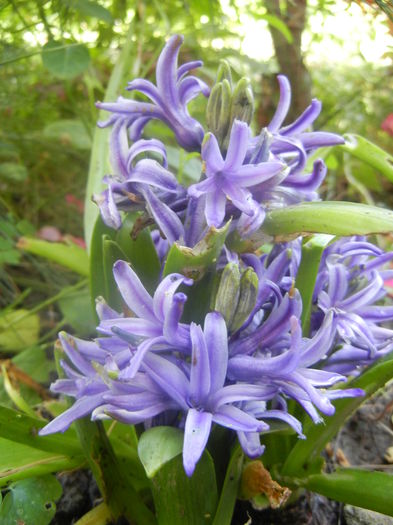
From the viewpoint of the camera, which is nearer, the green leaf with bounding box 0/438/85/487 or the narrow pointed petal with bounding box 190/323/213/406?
the narrow pointed petal with bounding box 190/323/213/406

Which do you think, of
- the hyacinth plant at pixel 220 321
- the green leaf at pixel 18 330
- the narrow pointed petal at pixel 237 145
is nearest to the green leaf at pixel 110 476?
the hyacinth plant at pixel 220 321

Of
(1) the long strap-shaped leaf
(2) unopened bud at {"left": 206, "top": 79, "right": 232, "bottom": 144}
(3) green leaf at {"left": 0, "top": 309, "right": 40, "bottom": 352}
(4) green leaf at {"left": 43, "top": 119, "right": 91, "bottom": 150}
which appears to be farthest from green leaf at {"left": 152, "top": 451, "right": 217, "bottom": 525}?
(4) green leaf at {"left": 43, "top": 119, "right": 91, "bottom": 150}

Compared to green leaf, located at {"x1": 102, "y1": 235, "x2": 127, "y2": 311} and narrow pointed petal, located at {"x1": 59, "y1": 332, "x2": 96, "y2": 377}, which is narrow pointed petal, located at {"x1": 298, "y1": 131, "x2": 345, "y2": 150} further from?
narrow pointed petal, located at {"x1": 59, "y1": 332, "x2": 96, "y2": 377}

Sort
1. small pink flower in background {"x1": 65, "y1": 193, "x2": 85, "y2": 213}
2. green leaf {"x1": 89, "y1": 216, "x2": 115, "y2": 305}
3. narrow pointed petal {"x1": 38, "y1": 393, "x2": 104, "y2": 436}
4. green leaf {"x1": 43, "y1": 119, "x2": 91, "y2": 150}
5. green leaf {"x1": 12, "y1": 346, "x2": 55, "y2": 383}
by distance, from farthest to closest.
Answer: small pink flower in background {"x1": 65, "y1": 193, "x2": 85, "y2": 213}, green leaf {"x1": 43, "y1": 119, "x2": 91, "y2": 150}, green leaf {"x1": 12, "y1": 346, "x2": 55, "y2": 383}, green leaf {"x1": 89, "y1": 216, "x2": 115, "y2": 305}, narrow pointed petal {"x1": 38, "y1": 393, "x2": 104, "y2": 436}

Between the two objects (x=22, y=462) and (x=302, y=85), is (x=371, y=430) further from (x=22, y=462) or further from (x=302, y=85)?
(x=302, y=85)

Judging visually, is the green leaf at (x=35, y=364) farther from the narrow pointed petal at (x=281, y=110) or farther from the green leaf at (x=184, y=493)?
the narrow pointed petal at (x=281, y=110)
